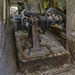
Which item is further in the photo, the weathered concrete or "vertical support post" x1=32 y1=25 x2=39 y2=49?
the weathered concrete

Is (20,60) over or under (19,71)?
over

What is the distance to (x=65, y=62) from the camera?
1.27m

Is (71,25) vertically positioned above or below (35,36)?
above

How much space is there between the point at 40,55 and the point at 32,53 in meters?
0.12

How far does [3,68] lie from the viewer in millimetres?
1213

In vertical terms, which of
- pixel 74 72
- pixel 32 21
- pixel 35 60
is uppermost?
pixel 32 21

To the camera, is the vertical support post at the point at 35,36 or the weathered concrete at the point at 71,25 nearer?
the vertical support post at the point at 35,36

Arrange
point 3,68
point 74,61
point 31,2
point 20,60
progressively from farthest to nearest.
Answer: point 31,2 < point 74,61 < point 3,68 < point 20,60

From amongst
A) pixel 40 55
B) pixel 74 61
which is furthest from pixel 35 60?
pixel 74 61

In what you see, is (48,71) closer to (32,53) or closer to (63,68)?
(63,68)

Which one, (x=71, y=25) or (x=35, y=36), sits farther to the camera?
(x=71, y=25)

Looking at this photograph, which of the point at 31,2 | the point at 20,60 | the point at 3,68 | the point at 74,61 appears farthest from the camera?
the point at 31,2

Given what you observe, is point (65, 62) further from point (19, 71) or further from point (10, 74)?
point (10, 74)

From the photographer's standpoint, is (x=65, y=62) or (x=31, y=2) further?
(x=31, y=2)
